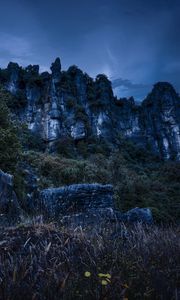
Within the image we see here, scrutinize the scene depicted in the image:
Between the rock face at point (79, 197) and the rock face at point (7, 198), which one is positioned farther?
the rock face at point (79, 197)

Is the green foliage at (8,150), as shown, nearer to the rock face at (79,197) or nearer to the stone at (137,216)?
the rock face at (79,197)

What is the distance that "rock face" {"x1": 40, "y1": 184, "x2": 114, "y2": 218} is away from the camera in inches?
338

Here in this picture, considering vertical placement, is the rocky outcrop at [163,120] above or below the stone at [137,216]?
above

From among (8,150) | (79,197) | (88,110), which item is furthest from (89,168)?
(88,110)

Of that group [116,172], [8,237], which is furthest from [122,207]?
[8,237]

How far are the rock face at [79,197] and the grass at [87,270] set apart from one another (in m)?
4.10

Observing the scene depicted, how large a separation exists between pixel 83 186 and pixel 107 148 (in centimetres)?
4816

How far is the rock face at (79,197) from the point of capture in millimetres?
8578

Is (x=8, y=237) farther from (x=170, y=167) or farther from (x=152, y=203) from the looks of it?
(x=170, y=167)

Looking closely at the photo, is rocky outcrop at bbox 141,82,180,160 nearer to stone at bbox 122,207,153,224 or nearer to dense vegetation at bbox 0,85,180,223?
dense vegetation at bbox 0,85,180,223

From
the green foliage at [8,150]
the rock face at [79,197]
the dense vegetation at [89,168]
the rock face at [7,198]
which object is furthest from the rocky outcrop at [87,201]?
the green foliage at [8,150]

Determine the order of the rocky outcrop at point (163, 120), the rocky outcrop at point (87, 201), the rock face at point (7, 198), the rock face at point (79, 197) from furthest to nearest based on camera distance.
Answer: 1. the rocky outcrop at point (163, 120)
2. the rock face at point (79, 197)
3. the rocky outcrop at point (87, 201)
4. the rock face at point (7, 198)

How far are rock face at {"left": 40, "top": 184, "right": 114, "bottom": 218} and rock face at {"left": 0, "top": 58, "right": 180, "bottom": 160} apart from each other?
4387 centimetres

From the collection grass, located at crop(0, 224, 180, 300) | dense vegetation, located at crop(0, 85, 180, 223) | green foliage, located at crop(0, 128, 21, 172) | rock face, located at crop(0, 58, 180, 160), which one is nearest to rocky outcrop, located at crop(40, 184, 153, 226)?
dense vegetation, located at crop(0, 85, 180, 223)
